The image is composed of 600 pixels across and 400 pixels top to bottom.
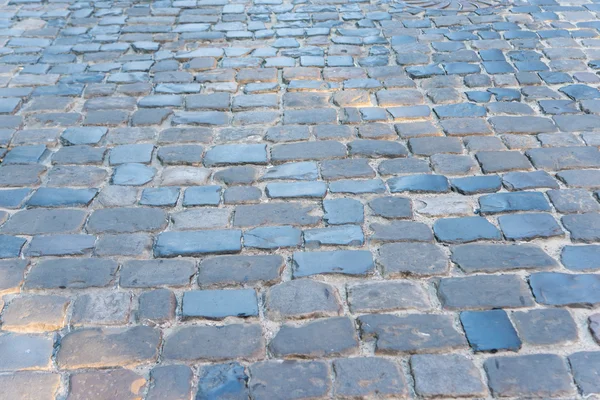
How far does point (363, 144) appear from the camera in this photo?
12.3ft

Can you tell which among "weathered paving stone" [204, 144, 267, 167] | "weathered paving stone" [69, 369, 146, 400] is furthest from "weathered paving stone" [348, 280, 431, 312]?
"weathered paving stone" [204, 144, 267, 167]

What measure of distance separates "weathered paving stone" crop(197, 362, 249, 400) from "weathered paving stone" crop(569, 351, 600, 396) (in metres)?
1.08

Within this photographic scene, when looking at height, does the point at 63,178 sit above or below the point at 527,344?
below

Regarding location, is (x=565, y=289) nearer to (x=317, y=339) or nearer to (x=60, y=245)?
(x=317, y=339)

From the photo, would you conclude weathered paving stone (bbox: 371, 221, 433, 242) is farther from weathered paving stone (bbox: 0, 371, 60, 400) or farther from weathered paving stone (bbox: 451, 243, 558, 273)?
weathered paving stone (bbox: 0, 371, 60, 400)

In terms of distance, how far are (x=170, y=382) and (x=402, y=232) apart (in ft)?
3.99

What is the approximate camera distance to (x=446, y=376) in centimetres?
229

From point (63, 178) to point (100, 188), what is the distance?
224 mm

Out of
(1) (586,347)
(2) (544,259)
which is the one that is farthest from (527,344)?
(2) (544,259)

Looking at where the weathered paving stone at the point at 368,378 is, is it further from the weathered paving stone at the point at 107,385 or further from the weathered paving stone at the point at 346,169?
the weathered paving stone at the point at 346,169

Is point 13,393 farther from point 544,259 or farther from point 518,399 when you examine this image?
point 544,259

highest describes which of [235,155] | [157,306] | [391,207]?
[157,306]

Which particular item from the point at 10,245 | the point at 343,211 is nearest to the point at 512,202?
the point at 343,211

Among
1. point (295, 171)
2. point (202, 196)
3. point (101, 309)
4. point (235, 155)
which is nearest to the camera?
point (101, 309)
